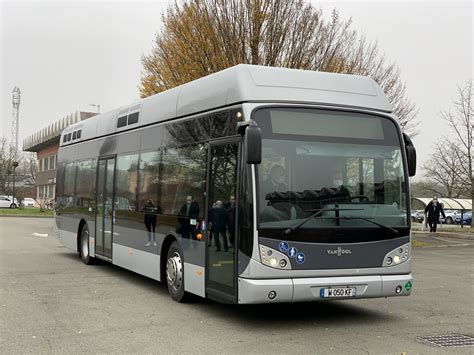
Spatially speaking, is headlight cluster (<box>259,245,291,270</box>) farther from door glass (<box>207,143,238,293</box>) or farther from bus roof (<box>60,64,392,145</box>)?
bus roof (<box>60,64,392,145</box>)

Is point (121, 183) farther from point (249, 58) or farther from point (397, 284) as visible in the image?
point (249, 58)

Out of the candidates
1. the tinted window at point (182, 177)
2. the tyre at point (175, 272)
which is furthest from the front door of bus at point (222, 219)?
the tyre at point (175, 272)

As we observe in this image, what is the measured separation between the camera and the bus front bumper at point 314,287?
6.95 metres

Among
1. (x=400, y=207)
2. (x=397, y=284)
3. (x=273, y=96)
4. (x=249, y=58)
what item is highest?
(x=249, y=58)

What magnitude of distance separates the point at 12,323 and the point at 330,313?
4.26 m

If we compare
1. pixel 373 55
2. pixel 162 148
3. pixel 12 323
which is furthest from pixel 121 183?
pixel 373 55

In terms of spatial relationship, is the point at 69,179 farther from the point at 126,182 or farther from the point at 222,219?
the point at 222,219

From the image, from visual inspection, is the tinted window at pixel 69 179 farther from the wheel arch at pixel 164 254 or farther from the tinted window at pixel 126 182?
the wheel arch at pixel 164 254

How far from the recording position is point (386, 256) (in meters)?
7.64

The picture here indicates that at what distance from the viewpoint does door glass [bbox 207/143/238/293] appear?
24.3ft

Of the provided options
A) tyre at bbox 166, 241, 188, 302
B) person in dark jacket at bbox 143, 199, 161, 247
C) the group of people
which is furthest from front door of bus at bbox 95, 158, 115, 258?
tyre at bbox 166, 241, 188, 302

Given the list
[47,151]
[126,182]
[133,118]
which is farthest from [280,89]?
[47,151]

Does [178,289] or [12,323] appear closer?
[12,323]

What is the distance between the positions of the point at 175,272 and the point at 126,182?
296 centimetres
